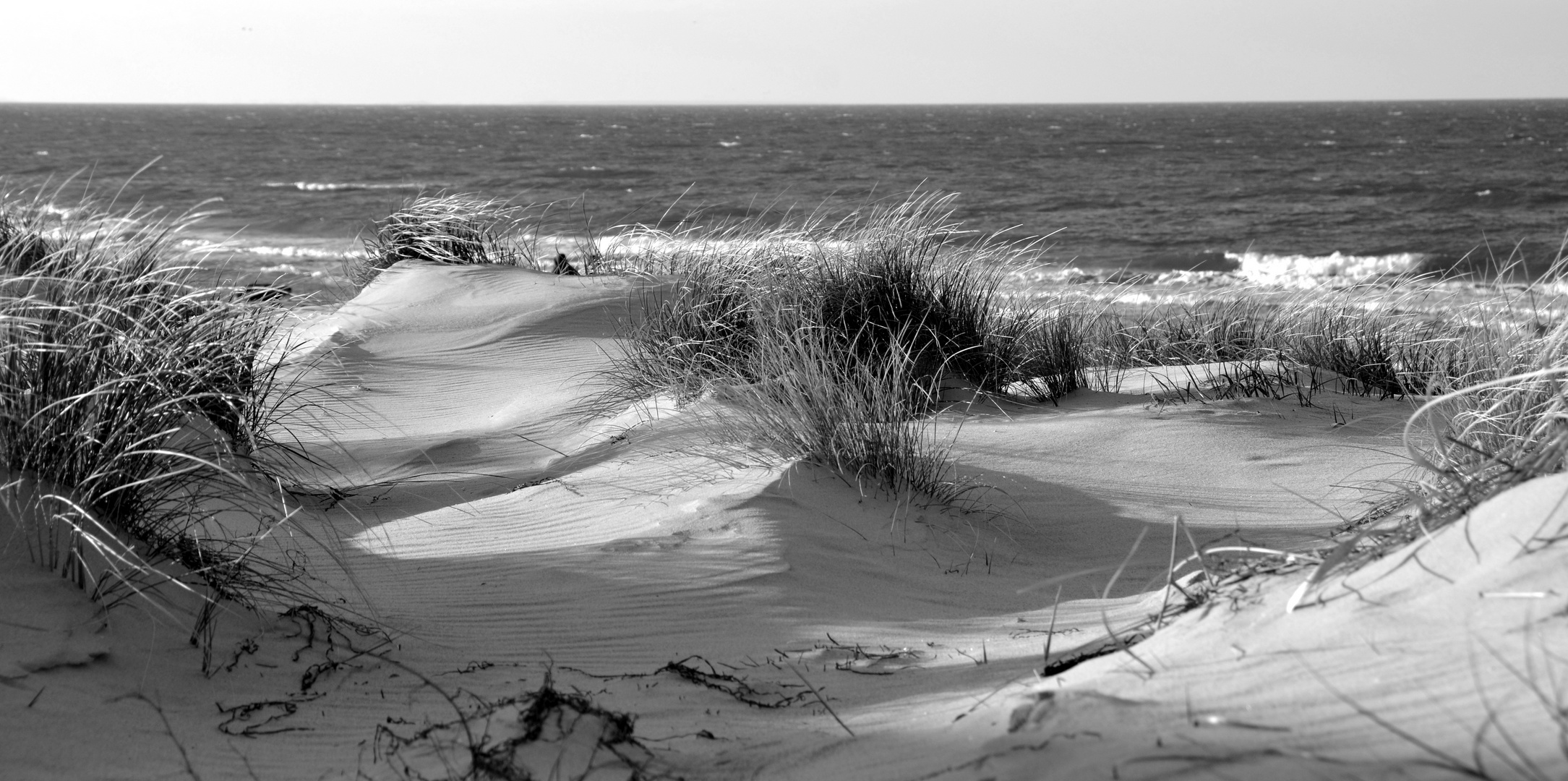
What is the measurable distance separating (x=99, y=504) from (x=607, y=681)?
129cm

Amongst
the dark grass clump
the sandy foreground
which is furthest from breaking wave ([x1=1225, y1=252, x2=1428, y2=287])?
the sandy foreground

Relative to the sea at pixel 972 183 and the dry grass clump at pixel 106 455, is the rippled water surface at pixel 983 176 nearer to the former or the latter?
the sea at pixel 972 183

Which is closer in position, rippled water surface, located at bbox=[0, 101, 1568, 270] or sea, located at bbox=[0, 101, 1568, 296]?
sea, located at bbox=[0, 101, 1568, 296]

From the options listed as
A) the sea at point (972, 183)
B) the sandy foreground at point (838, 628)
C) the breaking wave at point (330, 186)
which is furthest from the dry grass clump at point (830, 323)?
the breaking wave at point (330, 186)

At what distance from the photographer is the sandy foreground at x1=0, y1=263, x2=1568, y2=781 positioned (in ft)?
5.47

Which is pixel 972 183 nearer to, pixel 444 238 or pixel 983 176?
pixel 983 176

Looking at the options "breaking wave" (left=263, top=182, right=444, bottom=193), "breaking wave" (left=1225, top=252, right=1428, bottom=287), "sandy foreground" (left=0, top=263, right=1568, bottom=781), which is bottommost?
"breaking wave" (left=1225, top=252, right=1428, bottom=287)

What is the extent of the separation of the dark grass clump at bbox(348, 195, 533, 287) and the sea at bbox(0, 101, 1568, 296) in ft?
2.93

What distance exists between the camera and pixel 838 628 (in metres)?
3.06

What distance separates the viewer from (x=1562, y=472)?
1939 mm

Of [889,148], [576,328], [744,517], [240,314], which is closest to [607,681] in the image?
[744,517]

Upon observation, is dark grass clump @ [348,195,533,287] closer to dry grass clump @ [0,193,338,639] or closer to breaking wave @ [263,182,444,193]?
dry grass clump @ [0,193,338,639]

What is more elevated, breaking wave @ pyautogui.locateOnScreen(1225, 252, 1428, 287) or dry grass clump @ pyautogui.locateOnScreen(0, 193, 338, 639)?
dry grass clump @ pyautogui.locateOnScreen(0, 193, 338, 639)

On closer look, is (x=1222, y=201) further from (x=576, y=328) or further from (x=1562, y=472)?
(x=1562, y=472)
